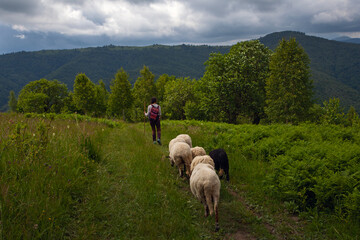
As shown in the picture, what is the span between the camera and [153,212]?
4.46 meters

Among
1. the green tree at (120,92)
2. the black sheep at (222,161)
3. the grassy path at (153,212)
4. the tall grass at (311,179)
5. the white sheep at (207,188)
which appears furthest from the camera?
the green tree at (120,92)

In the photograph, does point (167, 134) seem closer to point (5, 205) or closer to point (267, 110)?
point (5, 205)

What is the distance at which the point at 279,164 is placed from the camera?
6328 millimetres

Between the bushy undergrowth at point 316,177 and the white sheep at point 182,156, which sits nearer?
the bushy undergrowth at point 316,177

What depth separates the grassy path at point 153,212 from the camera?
3.86 metres

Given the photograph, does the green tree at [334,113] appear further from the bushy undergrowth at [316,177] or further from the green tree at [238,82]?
the bushy undergrowth at [316,177]

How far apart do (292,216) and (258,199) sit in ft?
3.00

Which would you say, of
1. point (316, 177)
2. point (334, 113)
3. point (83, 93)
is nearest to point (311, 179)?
point (316, 177)

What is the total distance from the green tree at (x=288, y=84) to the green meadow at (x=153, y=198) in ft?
80.0

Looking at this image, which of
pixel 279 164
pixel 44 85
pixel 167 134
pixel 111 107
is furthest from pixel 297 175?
pixel 44 85

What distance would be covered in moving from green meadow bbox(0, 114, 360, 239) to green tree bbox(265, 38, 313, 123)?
2439cm

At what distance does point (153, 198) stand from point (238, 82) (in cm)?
2538

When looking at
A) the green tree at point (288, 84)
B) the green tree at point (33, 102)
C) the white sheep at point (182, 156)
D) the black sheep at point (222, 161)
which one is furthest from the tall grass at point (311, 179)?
the green tree at point (33, 102)

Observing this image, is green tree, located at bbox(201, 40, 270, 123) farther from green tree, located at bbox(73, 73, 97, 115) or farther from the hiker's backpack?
green tree, located at bbox(73, 73, 97, 115)
